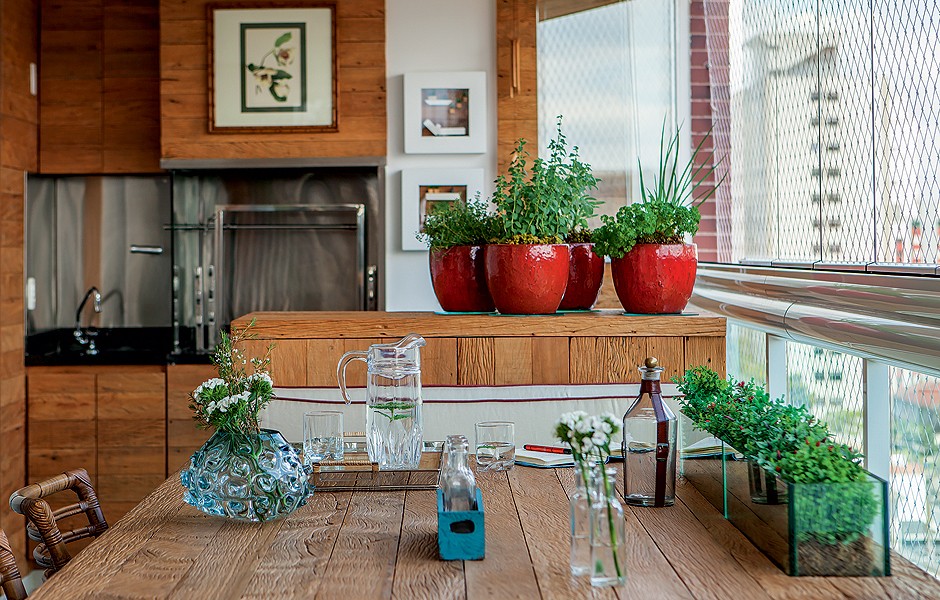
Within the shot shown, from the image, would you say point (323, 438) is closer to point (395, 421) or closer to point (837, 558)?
point (395, 421)

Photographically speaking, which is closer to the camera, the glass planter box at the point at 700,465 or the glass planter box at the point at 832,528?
the glass planter box at the point at 832,528

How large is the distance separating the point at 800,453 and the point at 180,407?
3.02 m

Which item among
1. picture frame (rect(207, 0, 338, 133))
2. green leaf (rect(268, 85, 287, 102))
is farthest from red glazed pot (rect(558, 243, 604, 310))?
green leaf (rect(268, 85, 287, 102))

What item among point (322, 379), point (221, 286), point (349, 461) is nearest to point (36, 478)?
point (221, 286)

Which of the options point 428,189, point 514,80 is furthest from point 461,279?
point 514,80

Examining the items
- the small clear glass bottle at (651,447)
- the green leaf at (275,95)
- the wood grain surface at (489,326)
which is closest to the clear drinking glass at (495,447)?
the small clear glass bottle at (651,447)

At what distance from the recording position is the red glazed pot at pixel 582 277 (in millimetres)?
2432

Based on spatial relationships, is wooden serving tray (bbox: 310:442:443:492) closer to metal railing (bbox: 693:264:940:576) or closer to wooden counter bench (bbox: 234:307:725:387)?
wooden counter bench (bbox: 234:307:725:387)

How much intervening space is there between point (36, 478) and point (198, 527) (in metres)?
2.72

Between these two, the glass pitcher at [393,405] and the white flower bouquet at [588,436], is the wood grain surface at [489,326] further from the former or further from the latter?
the white flower bouquet at [588,436]

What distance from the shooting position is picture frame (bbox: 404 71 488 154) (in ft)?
12.7

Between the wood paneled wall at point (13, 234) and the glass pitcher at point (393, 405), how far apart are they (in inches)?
93.8

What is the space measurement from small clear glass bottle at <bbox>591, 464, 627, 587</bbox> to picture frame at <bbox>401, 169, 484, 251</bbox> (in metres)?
2.67

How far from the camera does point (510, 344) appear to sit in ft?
7.95
